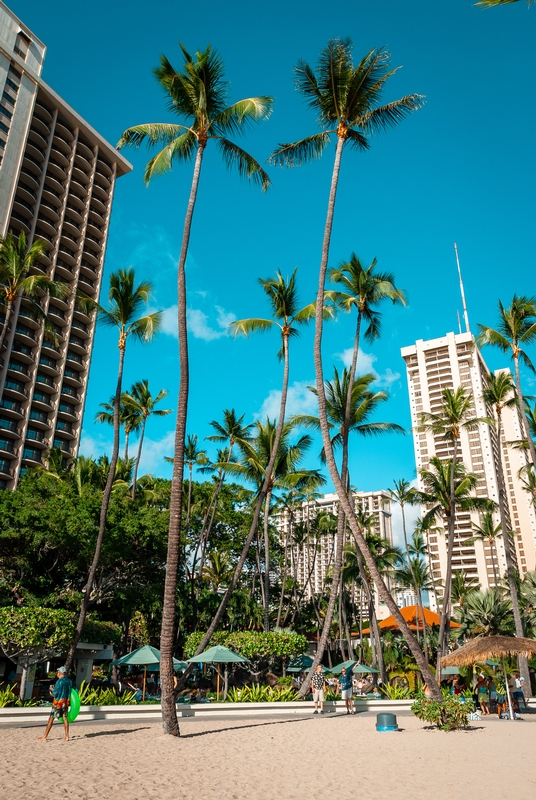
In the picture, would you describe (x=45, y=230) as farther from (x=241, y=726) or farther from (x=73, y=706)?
(x=73, y=706)

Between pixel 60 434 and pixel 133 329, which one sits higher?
pixel 60 434

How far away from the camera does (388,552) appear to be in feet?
165

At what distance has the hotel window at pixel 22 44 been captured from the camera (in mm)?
64875

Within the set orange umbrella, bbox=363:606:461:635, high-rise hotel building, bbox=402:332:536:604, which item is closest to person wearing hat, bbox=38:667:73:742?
orange umbrella, bbox=363:606:461:635

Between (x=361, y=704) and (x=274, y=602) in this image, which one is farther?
(x=274, y=602)

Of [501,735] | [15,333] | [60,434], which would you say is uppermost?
[15,333]

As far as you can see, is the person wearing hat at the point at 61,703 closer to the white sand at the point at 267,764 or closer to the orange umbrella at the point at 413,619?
the white sand at the point at 267,764

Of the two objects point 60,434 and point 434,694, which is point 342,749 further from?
point 60,434

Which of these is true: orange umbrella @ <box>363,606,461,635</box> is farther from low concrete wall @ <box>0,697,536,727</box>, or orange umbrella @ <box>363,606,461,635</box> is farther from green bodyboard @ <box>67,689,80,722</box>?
green bodyboard @ <box>67,689,80,722</box>

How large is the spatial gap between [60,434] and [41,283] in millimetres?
41023

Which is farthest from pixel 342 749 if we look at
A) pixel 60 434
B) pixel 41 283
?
pixel 60 434

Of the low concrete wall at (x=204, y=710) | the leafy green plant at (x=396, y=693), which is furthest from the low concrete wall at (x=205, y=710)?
the leafy green plant at (x=396, y=693)

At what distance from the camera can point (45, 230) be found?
65250mm

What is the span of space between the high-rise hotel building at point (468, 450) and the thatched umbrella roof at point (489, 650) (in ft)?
240
